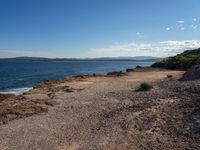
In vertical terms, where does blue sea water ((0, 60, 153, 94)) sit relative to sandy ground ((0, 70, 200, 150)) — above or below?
below

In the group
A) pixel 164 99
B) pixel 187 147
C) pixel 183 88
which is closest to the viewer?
pixel 187 147

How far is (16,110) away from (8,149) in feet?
23.8

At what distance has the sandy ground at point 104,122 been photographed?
→ 13367 millimetres

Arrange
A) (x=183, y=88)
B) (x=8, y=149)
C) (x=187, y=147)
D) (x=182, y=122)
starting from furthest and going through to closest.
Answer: (x=183, y=88)
(x=182, y=122)
(x=8, y=149)
(x=187, y=147)

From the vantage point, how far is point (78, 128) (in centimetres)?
1574

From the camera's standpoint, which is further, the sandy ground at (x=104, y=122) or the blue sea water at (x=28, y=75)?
the blue sea water at (x=28, y=75)

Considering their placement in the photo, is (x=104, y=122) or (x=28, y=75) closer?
(x=104, y=122)

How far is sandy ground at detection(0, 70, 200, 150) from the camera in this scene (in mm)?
13367

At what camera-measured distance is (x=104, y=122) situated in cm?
1658

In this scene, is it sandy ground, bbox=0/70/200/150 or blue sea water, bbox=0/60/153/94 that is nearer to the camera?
sandy ground, bbox=0/70/200/150

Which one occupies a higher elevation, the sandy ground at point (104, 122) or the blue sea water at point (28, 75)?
the sandy ground at point (104, 122)

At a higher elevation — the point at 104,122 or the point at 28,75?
the point at 104,122

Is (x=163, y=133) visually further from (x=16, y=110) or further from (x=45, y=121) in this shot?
(x=16, y=110)

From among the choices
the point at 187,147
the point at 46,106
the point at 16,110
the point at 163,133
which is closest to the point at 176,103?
the point at 163,133
